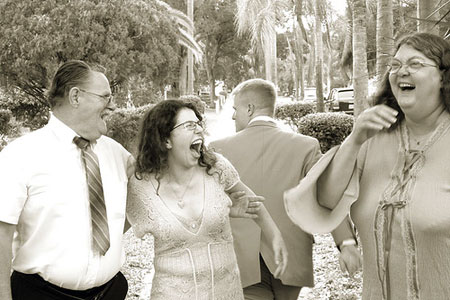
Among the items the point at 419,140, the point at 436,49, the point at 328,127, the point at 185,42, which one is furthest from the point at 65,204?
the point at 185,42

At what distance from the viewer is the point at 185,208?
3342 mm

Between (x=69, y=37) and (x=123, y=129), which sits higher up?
(x=69, y=37)

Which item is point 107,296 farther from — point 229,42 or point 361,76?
point 229,42

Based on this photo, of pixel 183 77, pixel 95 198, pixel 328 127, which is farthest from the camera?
pixel 183 77

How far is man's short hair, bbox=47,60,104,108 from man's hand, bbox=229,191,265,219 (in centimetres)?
117

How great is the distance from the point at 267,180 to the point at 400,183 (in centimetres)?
174

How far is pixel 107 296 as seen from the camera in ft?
10.3

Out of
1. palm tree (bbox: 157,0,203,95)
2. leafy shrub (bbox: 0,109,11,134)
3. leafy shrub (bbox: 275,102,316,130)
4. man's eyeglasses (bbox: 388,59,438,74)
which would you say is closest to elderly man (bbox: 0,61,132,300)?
man's eyeglasses (bbox: 388,59,438,74)

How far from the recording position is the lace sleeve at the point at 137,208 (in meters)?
3.33

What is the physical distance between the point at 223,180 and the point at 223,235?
Answer: 1.15 feet

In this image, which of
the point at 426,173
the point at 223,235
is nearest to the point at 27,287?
the point at 223,235

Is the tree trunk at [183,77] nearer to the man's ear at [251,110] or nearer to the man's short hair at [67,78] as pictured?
the man's ear at [251,110]

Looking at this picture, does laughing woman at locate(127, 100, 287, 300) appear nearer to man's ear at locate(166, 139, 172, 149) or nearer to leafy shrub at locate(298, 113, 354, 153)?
man's ear at locate(166, 139, 172, 149)

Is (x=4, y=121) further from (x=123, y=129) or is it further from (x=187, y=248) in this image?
(x=187, y=248)
